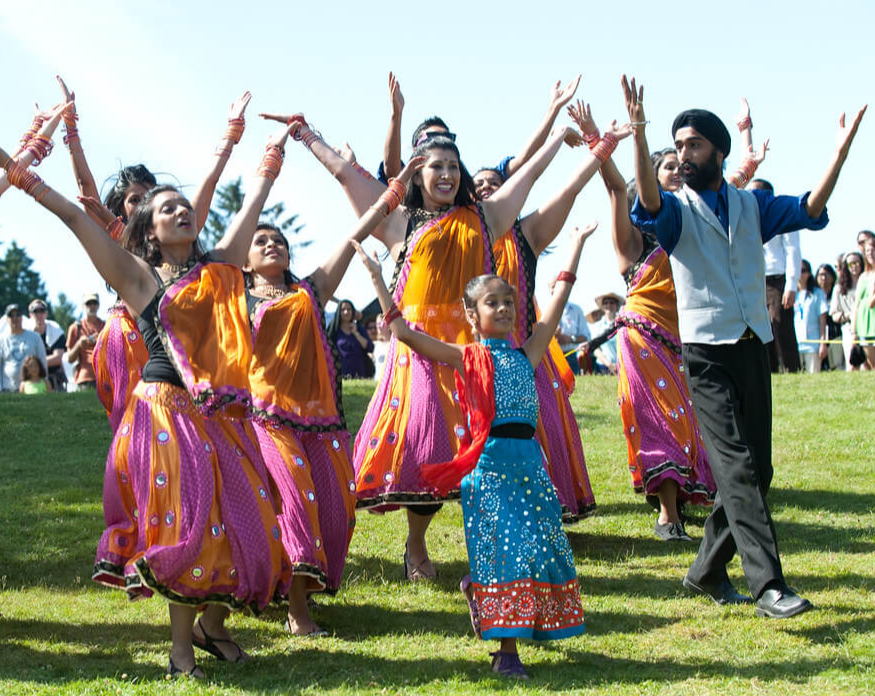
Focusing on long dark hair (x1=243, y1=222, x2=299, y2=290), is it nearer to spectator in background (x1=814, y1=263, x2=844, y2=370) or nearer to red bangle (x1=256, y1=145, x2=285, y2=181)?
red bangle (x1=256, y1=145, x2=285, y2=181)

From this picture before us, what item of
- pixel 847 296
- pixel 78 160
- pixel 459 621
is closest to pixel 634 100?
pixel 459 621

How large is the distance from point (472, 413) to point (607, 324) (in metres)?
11.0

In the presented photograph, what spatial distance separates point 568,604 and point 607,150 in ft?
8.02

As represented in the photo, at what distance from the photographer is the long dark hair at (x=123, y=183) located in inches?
242

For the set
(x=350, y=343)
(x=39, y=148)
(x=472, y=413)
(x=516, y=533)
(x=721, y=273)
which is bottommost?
(x=516, y=533)

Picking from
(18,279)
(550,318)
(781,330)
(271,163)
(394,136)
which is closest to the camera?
(550,318)

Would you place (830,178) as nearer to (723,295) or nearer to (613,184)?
(723,295)

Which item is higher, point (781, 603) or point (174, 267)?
point (174, 267)

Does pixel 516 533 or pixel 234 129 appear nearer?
pixel 516 533

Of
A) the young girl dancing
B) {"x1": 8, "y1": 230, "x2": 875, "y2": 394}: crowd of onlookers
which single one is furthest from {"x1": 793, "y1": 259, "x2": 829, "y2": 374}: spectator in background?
the young girl dancing

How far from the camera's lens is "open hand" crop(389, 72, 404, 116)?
675 centimetres

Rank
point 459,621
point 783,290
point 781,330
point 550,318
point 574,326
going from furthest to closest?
point 574,326 < point 781,330 < point 783,290 < point 459,621 < point 550,318

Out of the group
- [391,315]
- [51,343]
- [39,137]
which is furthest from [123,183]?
[51,343]

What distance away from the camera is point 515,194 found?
6.25 m
